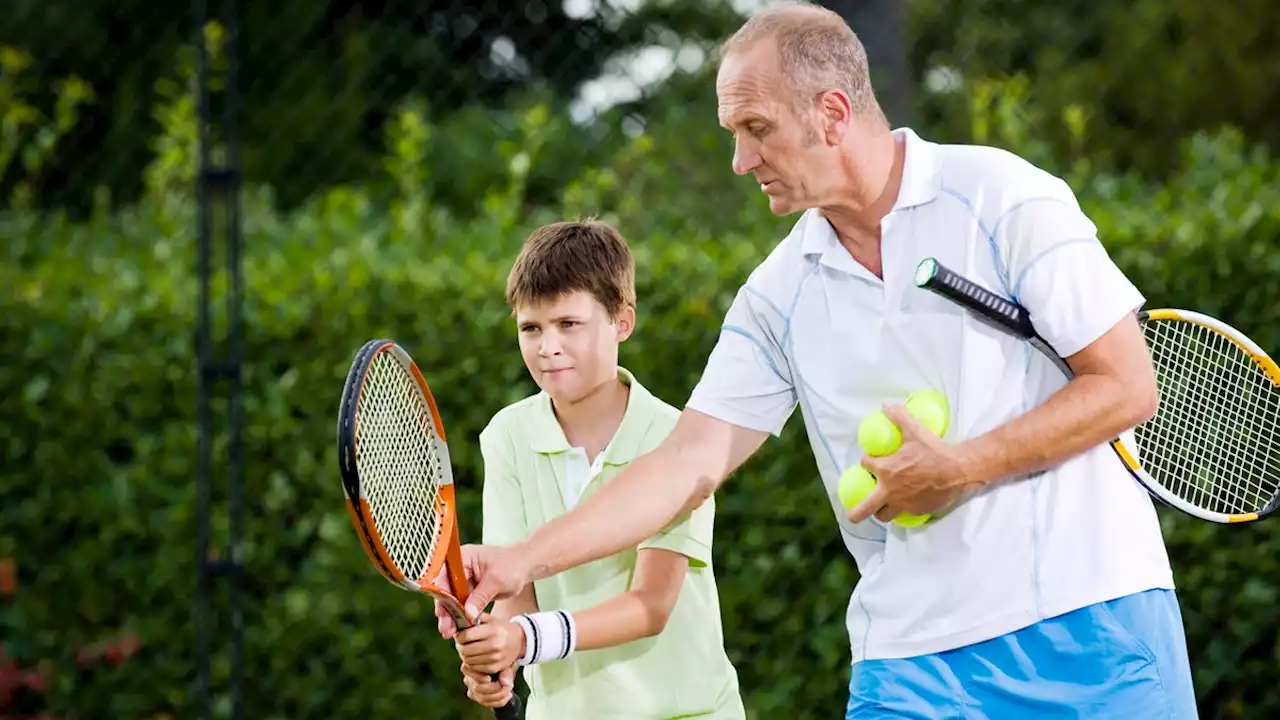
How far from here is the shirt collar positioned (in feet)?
10.5

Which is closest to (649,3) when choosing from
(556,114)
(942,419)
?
(556,114)

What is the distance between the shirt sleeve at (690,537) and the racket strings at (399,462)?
0.40 meters

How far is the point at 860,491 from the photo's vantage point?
2.70 metres

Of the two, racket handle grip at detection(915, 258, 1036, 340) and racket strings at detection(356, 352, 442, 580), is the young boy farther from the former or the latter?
racket handle grip at detection(915, 258, 1036, 340)

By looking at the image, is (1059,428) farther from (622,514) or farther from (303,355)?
(303,355)

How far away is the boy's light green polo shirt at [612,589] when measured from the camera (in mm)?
3105

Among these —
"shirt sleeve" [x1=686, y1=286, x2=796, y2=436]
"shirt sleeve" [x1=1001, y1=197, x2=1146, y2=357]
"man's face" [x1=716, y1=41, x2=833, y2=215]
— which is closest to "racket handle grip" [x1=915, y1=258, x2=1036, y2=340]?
"shirt sleeve" [x1=1001, y1=197, x2=1146, y2=357]

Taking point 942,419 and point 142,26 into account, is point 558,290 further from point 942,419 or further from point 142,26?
point 142,26

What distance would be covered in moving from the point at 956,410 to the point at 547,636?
77cm

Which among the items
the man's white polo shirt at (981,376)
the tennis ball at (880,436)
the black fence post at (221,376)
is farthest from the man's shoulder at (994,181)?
the black fence post at (221,376)

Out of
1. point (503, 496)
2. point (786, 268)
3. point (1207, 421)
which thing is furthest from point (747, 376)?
point (1207, 421)

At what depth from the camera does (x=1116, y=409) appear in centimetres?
259

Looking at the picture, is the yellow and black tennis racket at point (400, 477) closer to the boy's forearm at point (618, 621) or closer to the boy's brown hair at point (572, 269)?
the boy's forearm at point (618, 621)

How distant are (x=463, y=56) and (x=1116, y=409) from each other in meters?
4.03
